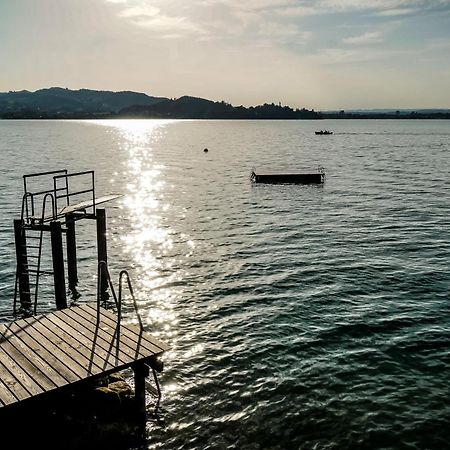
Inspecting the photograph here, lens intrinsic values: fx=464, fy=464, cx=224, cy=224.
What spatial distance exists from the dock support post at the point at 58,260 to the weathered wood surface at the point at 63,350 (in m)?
5.43

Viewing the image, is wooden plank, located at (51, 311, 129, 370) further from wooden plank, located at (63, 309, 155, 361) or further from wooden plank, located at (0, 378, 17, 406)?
wooden plank, located at (0, 378, 17, 406)

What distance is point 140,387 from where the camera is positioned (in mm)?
13695

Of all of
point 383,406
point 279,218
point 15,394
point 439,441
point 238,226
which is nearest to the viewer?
point 15,394

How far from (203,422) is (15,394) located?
5.68 meters

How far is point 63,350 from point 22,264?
10840 mm

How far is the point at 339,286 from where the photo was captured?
2488 cm

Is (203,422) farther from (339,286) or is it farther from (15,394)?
(339,286)

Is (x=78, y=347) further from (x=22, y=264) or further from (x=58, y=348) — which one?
(x=22, y=264)

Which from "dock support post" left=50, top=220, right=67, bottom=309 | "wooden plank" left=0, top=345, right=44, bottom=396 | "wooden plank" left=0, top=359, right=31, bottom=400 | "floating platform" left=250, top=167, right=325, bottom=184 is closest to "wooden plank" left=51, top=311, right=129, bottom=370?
"wooden plank" left=0, top=345, right=44, bottom=396

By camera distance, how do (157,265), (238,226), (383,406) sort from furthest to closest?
1. (238,226)
2. (157,265)
3. (383,406)

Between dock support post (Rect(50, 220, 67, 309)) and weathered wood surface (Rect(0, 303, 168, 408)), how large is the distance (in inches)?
214

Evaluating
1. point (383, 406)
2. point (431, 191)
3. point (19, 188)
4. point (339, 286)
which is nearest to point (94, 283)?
point (339, 286)

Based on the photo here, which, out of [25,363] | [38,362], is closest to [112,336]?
[38,362]

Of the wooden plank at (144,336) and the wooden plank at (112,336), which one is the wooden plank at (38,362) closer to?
the wooden plank at (112,336)
